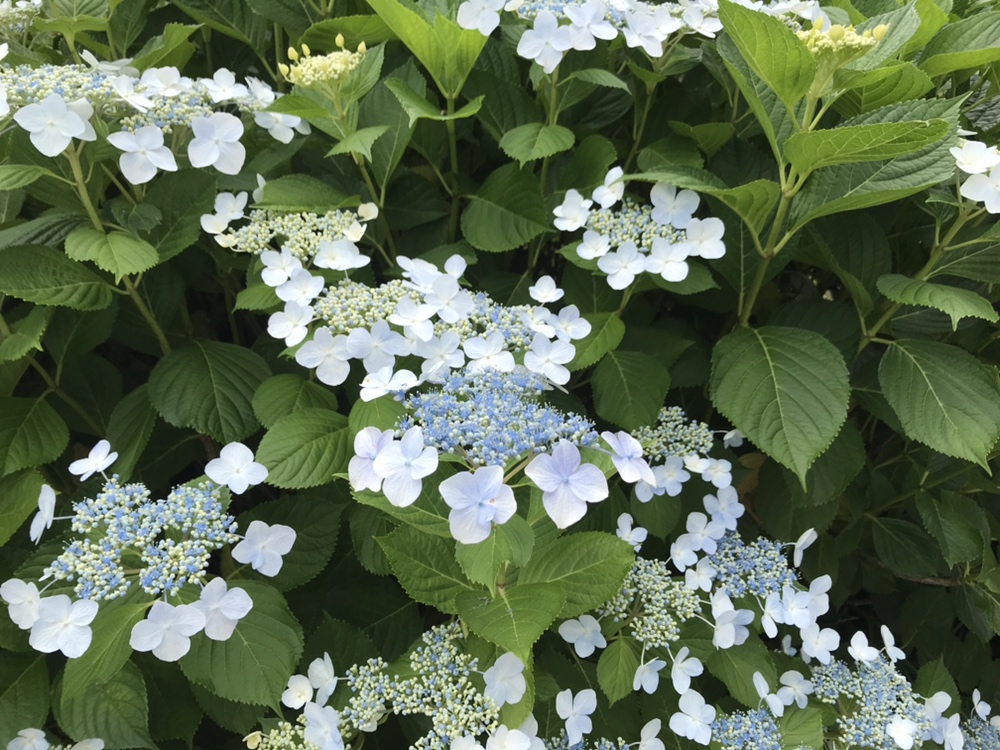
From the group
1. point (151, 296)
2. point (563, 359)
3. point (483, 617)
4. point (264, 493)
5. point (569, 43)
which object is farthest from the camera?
point (264, 493)

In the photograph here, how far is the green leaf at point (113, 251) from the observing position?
94 centimetres

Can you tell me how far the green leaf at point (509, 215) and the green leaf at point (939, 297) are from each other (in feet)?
1.62

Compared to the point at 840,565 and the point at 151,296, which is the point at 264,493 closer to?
the point at 151,296

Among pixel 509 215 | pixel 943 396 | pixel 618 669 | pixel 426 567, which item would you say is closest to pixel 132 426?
pixel 426 567

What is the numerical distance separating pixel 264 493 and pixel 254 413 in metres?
0.28

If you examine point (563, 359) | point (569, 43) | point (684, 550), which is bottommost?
point (684, 550)

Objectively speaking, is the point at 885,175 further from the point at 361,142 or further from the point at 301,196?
the point at 301,196

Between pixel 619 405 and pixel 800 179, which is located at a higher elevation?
pixel 800 179

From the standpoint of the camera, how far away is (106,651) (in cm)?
80

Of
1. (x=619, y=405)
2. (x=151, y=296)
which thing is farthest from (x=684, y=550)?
(x=151, y=296)

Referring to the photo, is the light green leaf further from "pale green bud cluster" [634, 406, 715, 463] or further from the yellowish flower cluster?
"pale green bud cluster" [634, 406, 715, 463]

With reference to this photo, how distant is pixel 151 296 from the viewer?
1.14 meters

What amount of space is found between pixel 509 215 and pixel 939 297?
61cm

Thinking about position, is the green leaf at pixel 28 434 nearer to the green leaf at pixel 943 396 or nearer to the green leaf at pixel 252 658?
the green leaf at pixel 252 658
